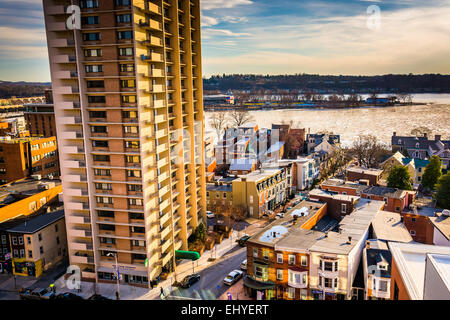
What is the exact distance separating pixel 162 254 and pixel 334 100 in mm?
60412

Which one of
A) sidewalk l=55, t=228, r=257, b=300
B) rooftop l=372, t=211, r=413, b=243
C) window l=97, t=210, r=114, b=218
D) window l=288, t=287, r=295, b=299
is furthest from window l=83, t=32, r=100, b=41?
rooftop l=372, t=211, r=413, b=243

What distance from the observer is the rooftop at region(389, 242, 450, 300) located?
4.28m

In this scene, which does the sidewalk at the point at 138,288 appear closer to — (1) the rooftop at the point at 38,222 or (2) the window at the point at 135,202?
(1) the rooftop at the point at 38,222

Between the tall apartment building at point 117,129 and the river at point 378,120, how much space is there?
85.7 feet

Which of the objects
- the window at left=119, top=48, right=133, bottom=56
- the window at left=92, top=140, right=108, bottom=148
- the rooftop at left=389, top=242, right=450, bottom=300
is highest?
the window at left=119, top=48, right=133, bottom=56

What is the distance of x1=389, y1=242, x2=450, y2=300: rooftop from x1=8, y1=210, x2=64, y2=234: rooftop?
12.4 meters

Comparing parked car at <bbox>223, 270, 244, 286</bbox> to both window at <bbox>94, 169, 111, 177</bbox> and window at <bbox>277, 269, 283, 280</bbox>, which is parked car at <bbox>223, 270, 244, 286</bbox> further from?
window at <bbox>94, 169, 111, 177</bbox>

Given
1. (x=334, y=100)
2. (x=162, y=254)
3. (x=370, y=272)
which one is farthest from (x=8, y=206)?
(x=334, y=100)

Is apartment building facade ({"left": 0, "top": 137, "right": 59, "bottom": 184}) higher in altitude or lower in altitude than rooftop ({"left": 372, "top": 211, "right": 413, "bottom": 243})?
higher

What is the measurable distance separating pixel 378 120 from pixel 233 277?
143ft

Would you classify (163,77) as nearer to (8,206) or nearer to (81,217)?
(81,217)

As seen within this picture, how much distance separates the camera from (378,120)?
48562 millimetres

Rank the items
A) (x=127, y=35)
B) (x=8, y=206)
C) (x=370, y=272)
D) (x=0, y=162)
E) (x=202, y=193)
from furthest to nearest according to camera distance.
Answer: (x=0, y=162), (x=202, y=193), (x=8, y=206), (x=127, y=35), (x=370, y=272)
